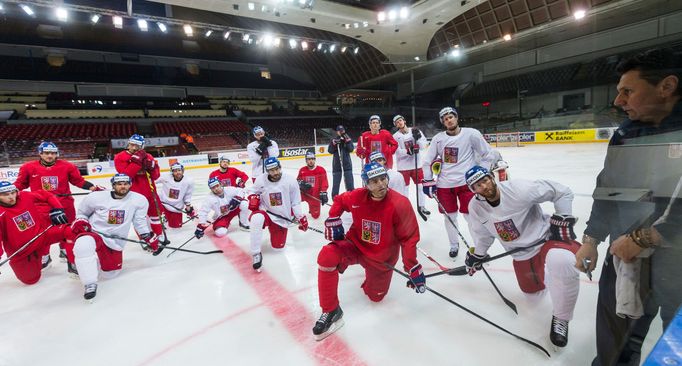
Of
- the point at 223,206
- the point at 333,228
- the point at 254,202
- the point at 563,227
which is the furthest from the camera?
the point at 223,206

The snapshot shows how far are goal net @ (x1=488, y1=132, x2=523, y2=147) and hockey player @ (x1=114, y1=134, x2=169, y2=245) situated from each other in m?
14.7

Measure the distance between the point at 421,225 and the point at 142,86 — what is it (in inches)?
1082

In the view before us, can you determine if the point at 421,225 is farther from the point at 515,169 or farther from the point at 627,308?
the point at 515,169

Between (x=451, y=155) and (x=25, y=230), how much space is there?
446cm

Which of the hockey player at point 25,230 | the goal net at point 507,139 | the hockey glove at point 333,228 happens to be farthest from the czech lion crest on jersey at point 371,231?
the goal net at point 507,139

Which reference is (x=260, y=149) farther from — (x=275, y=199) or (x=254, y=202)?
(x=254, y=202)

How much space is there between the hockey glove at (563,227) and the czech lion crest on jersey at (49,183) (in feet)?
17.7

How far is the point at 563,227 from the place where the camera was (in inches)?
74.7

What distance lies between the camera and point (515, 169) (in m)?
8.34

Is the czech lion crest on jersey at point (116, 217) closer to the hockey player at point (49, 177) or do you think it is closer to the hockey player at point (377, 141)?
the hockey player at point (49, 177)

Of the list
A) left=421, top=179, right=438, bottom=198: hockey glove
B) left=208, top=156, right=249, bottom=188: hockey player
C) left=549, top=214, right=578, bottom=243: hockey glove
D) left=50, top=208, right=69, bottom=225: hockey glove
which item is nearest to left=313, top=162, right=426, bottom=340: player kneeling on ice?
left=549, top=214, right=578, bottom=243: hockey glove

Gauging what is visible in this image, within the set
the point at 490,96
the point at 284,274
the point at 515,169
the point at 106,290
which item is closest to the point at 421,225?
the point at 284,274

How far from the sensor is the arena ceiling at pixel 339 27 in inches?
526

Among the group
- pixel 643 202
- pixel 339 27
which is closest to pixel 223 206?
pixel 643 202
